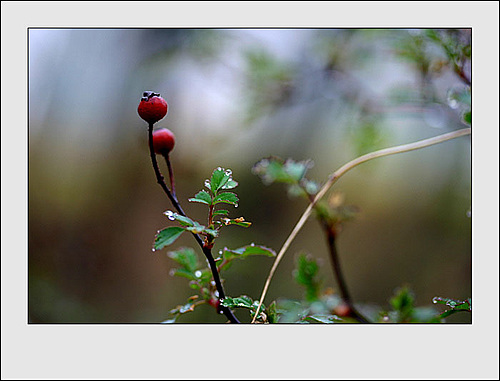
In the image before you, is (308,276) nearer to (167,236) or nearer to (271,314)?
(271,314)

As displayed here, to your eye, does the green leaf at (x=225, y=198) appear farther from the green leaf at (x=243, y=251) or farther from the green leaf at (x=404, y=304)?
the green leaf at (x=404, y=304)

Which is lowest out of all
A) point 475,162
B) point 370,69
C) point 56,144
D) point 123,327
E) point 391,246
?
point 123,327

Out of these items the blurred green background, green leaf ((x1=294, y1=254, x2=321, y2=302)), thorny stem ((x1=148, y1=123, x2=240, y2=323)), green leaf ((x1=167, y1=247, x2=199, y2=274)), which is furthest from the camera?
the blurred green background

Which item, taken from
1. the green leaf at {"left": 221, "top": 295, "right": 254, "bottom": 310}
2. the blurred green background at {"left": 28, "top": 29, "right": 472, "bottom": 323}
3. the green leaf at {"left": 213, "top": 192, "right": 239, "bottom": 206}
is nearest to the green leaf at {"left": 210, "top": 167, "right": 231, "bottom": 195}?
the green leaf at {"left": 213, "top": 192, "right": 239, "bottom": 206}

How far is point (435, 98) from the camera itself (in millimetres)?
979

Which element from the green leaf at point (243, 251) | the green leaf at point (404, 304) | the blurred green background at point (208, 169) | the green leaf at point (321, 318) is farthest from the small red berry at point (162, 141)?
the blurred green background at point (208, 169)

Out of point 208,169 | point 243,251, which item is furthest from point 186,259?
point 208,169

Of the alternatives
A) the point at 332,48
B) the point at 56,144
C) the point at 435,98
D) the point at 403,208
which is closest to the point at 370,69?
the point at 332,48

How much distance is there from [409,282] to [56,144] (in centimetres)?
126

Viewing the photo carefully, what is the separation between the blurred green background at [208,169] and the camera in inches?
50.9

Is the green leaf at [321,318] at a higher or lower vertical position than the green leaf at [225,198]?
lower

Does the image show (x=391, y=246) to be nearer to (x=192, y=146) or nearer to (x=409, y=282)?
(x=409, y=282)

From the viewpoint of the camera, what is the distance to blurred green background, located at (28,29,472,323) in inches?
50.9

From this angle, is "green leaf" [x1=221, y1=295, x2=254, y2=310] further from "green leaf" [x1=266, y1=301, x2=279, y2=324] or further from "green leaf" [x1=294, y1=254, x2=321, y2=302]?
"green leaf" [x1=294, y1=254, x2=321, y2=302]
